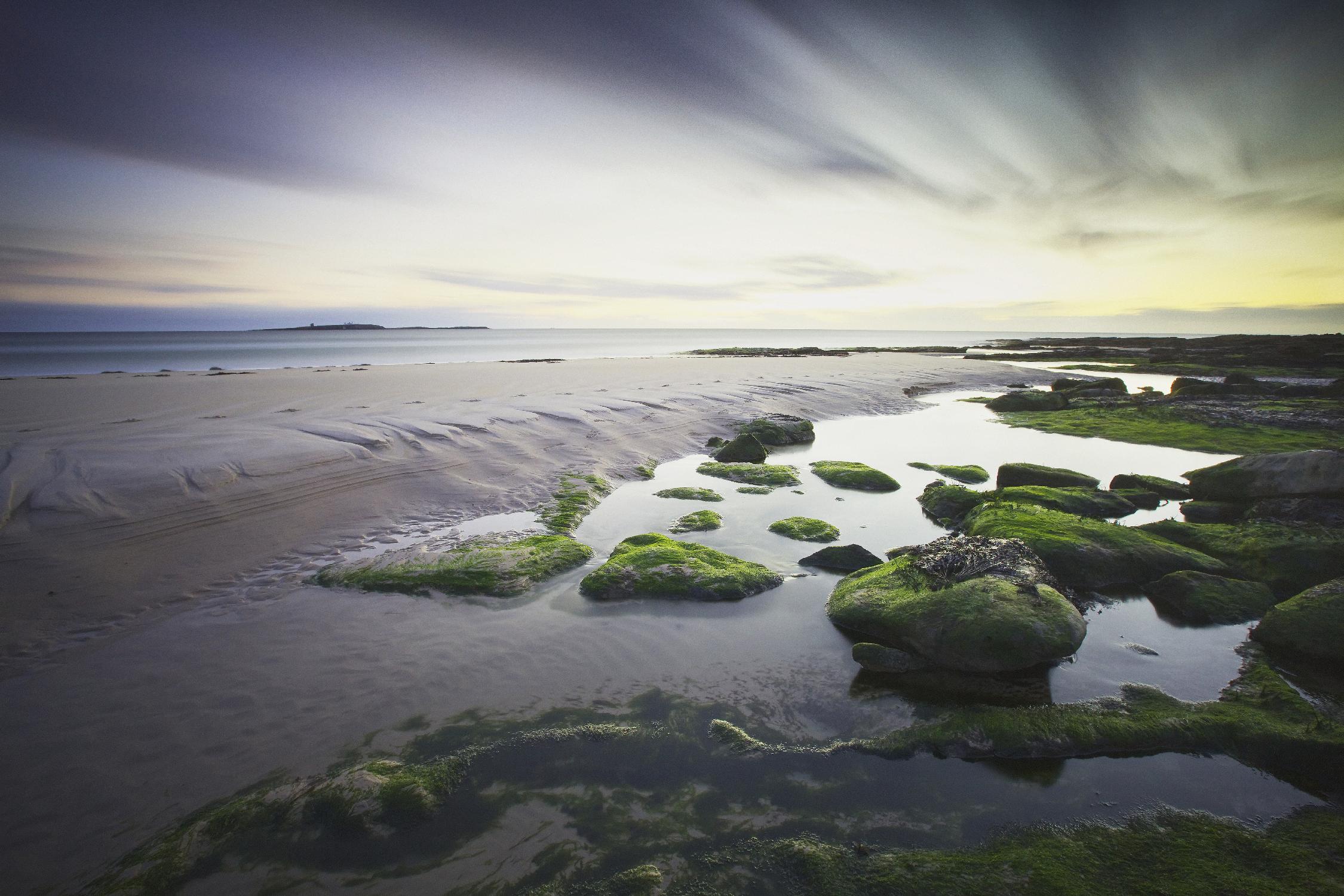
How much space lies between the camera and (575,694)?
605 cm

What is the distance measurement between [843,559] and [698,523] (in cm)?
314

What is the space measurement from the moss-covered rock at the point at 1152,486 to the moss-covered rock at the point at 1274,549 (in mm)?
3192

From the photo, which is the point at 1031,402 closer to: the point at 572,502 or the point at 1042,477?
the point at 1042,477

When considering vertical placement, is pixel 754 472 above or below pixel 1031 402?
below

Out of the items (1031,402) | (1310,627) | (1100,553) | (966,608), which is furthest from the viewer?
(1031,402)

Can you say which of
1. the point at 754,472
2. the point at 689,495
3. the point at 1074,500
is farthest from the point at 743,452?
the point at 1074,500

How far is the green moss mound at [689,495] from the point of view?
43.1 feet

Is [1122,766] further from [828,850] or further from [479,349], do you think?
[479,349]

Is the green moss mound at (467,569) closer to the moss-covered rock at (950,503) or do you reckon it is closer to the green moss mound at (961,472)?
the moss-covered rock at (950,503)

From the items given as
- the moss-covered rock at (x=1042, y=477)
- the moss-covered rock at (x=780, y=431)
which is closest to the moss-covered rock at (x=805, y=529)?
the moss-covered rock at (x=1042, y=477)

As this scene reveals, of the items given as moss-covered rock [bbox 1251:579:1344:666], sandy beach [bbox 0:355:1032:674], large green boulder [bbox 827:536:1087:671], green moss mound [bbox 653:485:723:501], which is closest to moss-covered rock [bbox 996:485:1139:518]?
large green boulder [bbox 827:536:1087:671]

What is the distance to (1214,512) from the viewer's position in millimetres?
10977

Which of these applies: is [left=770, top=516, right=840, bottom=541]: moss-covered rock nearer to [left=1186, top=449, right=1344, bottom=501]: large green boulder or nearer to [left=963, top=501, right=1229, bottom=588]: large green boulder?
[left=963, top=501, right=1229, bottom=588]: large green boulder

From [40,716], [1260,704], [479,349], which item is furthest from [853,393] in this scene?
[479,349]
